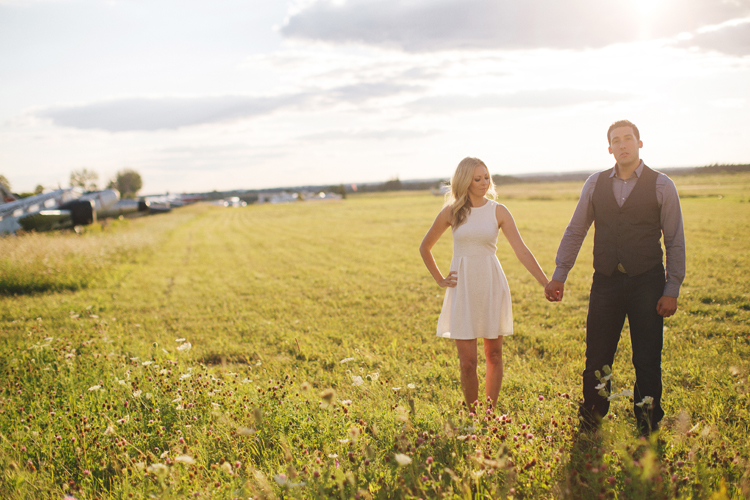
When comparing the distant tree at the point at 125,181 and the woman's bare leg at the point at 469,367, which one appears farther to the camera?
the distant tree at the point at 125,181

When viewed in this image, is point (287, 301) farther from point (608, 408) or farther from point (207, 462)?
point (608, 408)

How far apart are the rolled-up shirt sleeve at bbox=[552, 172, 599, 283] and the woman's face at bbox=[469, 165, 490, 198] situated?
2.50 ft

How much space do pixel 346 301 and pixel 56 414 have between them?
5.49m

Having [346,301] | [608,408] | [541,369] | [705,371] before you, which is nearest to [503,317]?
[608,408]

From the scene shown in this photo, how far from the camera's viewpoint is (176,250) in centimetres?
1919

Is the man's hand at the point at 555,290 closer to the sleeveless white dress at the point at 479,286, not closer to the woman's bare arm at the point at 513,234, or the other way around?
the woman's bare arm at the point at 513,234

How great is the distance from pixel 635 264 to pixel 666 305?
36 cm

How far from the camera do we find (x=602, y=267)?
3.34 meters

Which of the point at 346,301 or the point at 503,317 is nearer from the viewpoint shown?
the point at 503,317

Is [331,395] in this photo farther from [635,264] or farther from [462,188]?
[635,264]

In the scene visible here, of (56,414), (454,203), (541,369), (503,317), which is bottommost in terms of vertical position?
(541,369)

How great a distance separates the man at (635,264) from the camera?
3.16 m

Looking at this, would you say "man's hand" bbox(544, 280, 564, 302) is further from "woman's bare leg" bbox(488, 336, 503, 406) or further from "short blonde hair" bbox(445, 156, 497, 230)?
"short blonde hair" bbox(445, 156, 497, 230)

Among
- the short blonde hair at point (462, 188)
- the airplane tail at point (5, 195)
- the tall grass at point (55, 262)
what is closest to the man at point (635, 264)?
the short blonde hair at point (462, 188)
